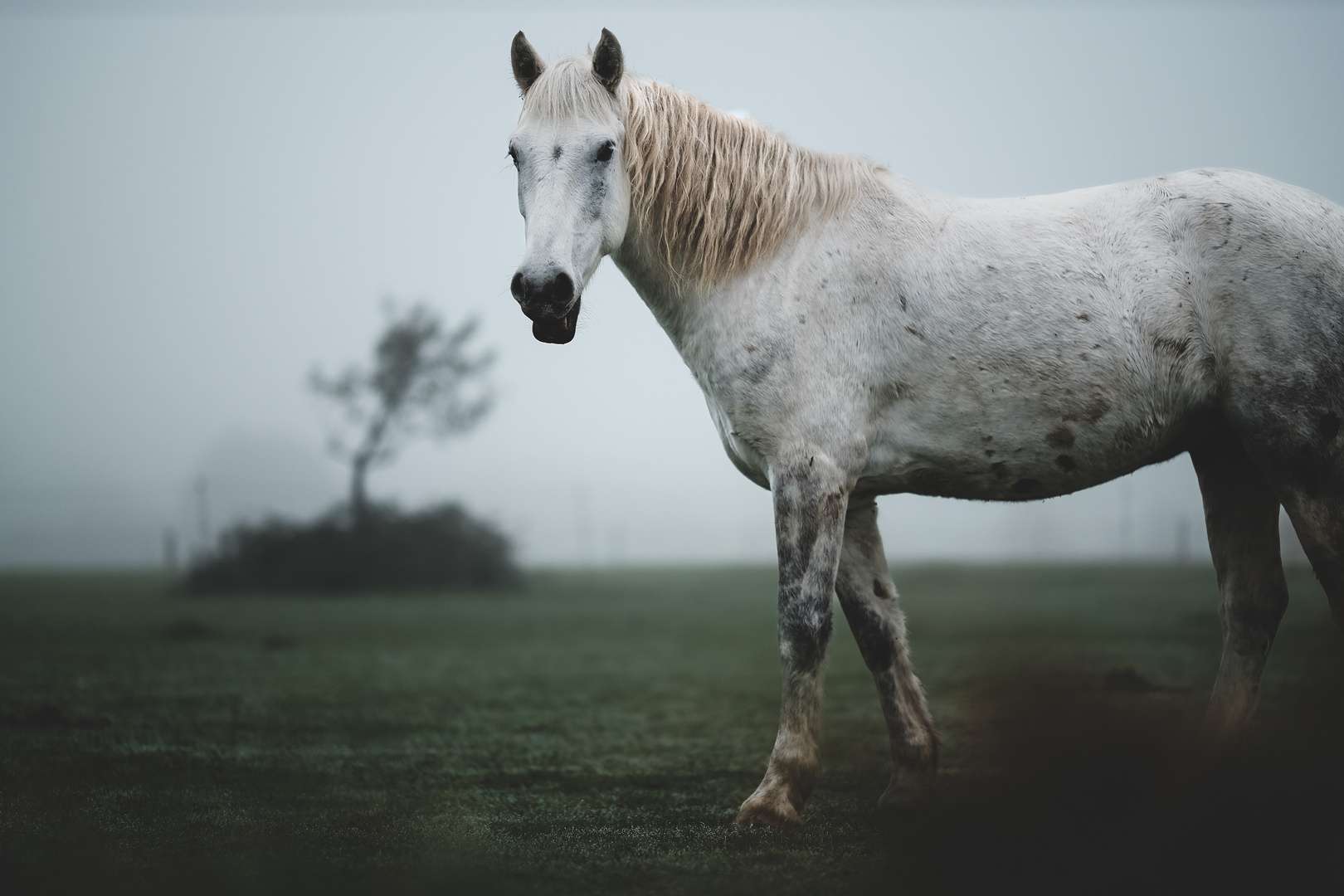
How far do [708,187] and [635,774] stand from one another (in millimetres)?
2298

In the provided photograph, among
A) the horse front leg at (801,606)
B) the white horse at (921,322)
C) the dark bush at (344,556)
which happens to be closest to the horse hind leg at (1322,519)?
the white horse at (921,322)

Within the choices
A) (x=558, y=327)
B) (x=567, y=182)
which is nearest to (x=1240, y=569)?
(x=558, y=327)

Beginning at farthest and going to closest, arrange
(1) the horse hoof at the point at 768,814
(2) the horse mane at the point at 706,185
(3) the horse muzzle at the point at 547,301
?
(2) the horse mane at the point at 706,185
(1) the horse hoof at the point at 768,814
(3) the horse muzzle at the point at 547,301

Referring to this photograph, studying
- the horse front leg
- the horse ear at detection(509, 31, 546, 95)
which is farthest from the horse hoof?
the horse ear at detection(509, 31, 546, 95)

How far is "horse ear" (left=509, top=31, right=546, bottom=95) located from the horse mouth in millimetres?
891

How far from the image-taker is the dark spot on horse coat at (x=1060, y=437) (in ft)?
9.25

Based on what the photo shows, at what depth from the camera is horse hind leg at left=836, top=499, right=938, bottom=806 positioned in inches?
120

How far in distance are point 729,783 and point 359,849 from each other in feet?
4.80

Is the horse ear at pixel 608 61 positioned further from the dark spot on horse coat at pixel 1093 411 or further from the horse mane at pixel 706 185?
the dark spot on horse coat at pixel 1093 411

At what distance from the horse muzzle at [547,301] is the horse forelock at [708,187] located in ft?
1.77

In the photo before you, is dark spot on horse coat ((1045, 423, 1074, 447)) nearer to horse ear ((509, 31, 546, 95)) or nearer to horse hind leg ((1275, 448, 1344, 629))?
horse hind leg ((1275, 448, 1344, 629))

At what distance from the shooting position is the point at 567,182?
8.89 feet

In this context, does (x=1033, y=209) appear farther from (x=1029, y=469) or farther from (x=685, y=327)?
(x=685, y=327)

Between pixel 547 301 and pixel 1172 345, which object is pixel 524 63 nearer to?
pixel 547 301
